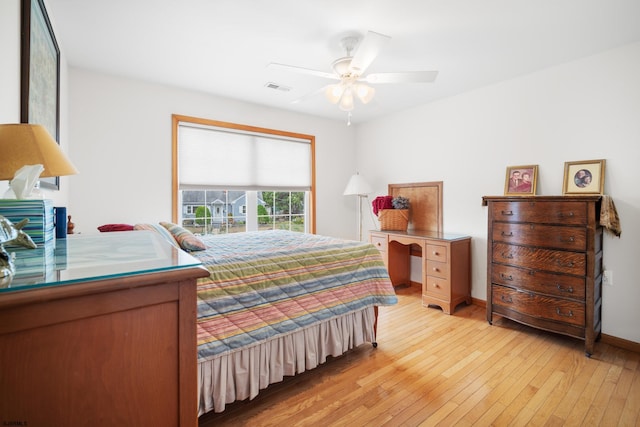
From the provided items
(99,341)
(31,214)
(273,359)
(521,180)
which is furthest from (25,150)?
(521,180)

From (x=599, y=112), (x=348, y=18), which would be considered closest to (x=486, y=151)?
(x=599, y=112)

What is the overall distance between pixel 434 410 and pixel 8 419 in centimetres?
185

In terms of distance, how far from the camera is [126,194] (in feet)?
10.0

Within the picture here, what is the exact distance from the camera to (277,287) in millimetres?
1812

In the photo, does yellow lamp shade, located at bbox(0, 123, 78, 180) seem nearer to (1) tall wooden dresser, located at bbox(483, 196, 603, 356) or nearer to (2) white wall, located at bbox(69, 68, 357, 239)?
(2) white wall, located at bbox(69, 68, 357, 239)

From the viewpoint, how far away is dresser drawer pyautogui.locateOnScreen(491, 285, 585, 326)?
2.37m

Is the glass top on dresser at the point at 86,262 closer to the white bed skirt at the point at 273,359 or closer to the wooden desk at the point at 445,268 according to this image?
the white bed skirt at the point at 273,359

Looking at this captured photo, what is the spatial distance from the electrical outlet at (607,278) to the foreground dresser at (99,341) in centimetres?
330

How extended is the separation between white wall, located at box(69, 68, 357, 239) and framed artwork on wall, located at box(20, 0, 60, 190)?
2.30 ft

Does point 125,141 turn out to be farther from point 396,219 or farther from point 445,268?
point 445,268

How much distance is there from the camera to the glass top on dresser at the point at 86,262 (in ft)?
2.06

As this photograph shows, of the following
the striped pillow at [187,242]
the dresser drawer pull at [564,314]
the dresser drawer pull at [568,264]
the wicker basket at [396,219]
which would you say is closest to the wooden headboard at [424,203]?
the wicker basket at [396,219]

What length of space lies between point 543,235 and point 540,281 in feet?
1.30

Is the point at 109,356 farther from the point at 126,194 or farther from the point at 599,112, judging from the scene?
the point at 599,112
